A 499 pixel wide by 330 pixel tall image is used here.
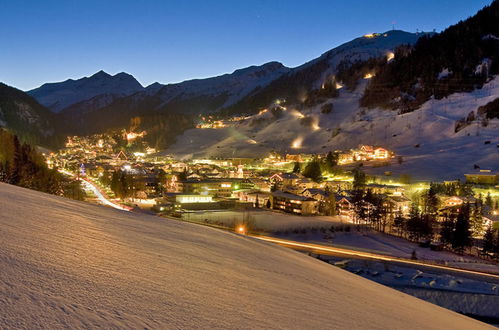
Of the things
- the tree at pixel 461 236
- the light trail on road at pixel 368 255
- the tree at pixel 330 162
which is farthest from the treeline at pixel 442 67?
the light trail on road at pixel 368 255

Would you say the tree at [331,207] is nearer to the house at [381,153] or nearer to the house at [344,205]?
the house at [344,205]

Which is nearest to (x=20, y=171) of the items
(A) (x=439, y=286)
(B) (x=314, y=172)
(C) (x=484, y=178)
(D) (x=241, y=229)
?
(D) (x=241, y=229)

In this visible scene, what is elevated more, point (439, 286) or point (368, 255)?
point (368, 255)

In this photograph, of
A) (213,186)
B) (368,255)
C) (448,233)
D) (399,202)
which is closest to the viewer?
(368,255)

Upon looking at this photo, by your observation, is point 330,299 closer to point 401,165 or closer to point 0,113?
point 401,165

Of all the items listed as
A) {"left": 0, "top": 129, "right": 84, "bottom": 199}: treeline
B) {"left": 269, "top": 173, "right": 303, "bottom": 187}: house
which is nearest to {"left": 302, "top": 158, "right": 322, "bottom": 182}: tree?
{"left": 269, "top": 173, "right": 303, "bottom": 187}: house

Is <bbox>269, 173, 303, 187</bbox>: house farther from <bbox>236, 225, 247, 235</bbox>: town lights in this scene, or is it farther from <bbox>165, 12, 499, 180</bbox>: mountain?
<bbox>236, 225, 247, 235</bbox>: town lights

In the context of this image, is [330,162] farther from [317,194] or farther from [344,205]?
[344,205]
